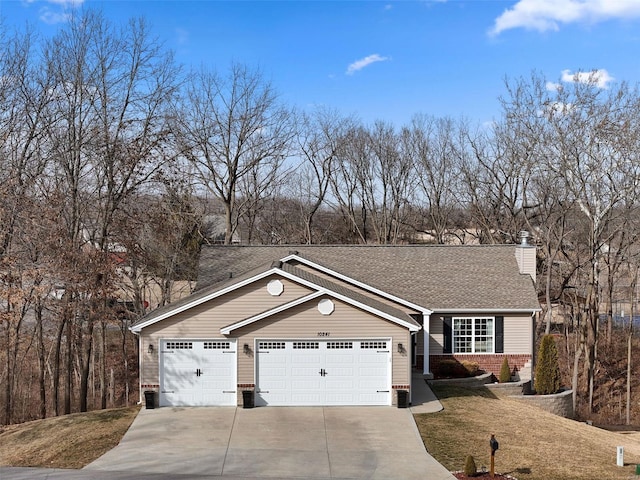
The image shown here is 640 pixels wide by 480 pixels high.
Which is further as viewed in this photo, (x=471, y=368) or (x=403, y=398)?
(x=471, y=368)

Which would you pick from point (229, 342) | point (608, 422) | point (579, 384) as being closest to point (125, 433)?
point (229, 342)

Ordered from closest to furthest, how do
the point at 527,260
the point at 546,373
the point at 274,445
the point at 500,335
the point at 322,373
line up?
the point at 274,445
the point at 322,373
the point at 546,373
the point at 500,335
the point at 527,260

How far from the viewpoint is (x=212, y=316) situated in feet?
66.2

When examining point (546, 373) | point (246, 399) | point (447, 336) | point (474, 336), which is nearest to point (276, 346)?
point (246, 399)

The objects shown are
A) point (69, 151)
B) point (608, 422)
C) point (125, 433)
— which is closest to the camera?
point (125, 433)

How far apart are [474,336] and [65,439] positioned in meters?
15.1

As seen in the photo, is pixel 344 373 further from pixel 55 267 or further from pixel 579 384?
pixel 579 384

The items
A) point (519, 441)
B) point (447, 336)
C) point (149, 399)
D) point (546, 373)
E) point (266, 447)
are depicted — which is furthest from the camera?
point (447, 336)

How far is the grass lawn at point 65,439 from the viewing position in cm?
1559

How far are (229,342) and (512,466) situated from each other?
919 centimetres

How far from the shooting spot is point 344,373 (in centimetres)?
2019

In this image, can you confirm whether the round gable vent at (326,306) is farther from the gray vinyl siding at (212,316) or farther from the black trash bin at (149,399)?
the black trash bin at (149,399)

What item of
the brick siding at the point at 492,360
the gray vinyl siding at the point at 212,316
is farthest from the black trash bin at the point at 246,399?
the brick siding at the point at 492,360

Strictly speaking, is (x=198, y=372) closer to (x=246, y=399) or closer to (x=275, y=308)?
(x=246, y=399)
